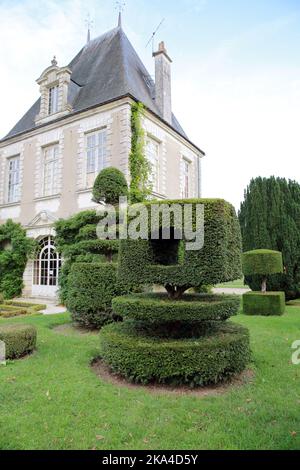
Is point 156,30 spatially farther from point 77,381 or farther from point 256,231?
point 77,381

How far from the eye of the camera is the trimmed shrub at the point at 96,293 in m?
6.22

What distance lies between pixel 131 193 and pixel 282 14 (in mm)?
7557

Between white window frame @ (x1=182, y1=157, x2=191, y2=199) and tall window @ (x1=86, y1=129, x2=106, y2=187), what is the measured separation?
4.11 m

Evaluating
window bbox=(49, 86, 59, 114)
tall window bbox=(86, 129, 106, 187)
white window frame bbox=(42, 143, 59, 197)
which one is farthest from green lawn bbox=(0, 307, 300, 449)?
window bbox=(49, 86, 59, 114)

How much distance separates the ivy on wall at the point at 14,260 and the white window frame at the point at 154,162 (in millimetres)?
5334

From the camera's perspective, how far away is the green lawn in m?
2.35

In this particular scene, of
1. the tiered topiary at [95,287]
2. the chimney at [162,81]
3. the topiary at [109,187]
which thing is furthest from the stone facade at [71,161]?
the tiered topiary at [95,287]

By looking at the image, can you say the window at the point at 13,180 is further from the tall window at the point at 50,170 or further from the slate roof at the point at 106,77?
the tall window at the point at 50,170

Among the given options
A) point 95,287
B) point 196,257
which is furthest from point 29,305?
point 196,257

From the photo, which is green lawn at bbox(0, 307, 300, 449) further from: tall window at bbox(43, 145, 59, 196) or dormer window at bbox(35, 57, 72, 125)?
dormer window at bbox(35, 57, 72, 125)

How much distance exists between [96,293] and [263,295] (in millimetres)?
5235

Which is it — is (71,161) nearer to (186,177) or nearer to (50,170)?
(50,170)

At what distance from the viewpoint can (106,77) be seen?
39.2 feet

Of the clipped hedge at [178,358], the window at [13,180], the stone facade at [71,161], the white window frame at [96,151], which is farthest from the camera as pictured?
the window at [13,180]
